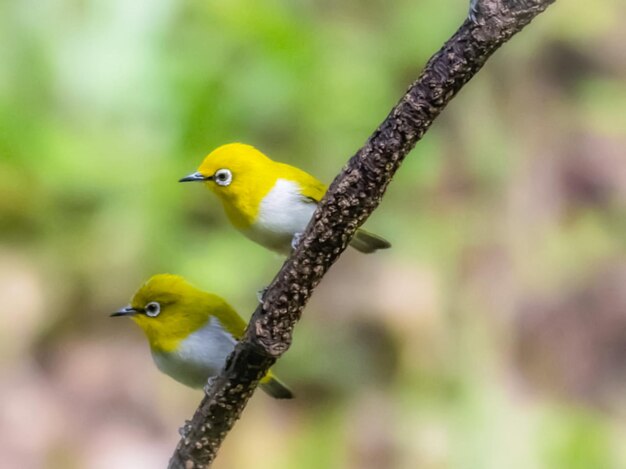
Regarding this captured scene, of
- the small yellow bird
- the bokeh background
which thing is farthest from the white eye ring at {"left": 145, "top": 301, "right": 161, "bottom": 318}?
the bokeh background

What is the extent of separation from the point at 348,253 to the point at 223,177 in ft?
2.68

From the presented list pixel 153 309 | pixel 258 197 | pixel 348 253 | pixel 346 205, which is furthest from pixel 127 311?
pixel 348 253

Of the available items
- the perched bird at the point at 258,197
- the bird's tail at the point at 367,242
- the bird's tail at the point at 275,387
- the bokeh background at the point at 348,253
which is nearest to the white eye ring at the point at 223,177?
the perched bird at the point at 258,197

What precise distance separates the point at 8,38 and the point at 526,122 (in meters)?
0.78

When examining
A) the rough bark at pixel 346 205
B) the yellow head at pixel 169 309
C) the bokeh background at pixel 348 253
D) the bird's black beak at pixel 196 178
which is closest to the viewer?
the rough bark at pixel 346 205

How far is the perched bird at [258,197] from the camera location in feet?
1.83

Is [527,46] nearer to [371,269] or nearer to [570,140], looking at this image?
[570,140]

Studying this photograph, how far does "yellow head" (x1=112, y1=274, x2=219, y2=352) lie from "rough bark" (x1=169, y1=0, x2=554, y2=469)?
0.16 meters

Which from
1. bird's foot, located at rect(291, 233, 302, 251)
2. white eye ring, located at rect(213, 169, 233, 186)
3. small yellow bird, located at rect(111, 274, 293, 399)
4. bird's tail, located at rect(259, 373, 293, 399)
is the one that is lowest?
bird's tail, located at rect(259, 373, 293, 399)

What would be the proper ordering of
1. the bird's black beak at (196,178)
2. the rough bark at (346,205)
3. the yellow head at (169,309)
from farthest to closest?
the yellow head at (169,309)
the bird's black beak at (196,178)
the rough bark at (346,205)

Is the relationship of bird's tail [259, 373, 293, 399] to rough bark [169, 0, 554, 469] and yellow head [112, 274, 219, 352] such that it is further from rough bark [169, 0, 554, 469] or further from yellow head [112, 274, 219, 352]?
rough bark [169, 0, 554, 469]

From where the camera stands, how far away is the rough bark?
413 millimetres

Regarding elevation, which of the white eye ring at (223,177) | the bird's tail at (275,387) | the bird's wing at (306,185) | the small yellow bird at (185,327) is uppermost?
the bird's wing at (306,185)

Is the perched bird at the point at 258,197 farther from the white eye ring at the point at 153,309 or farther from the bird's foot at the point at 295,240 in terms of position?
the white eye ring at the point at 153,309
